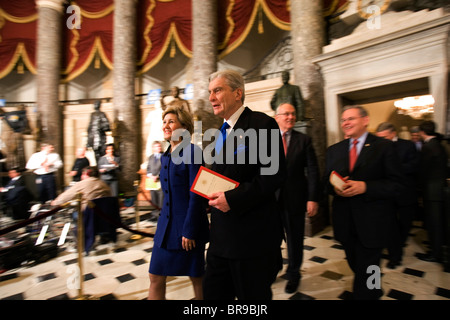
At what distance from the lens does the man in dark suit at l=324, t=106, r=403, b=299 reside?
1.78 m

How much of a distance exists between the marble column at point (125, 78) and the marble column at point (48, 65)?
2325mm

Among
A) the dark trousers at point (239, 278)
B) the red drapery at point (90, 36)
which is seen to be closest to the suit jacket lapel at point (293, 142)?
the dark trousers at point (239, 278)

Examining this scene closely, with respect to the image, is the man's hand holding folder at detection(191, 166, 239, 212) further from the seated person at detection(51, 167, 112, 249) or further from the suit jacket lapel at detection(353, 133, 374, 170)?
the seated person at detection(51, 167, 112, 249)

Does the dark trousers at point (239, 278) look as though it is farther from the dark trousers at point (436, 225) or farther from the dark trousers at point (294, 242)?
the dark trousers at point (436, 225)

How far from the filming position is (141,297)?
7.96 ft

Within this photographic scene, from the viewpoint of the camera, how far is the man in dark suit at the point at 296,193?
2443 millimetres

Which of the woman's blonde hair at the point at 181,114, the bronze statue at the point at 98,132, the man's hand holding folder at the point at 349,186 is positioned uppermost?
the bronze statue at the point at 98,132

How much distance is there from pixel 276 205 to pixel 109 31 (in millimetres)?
9335

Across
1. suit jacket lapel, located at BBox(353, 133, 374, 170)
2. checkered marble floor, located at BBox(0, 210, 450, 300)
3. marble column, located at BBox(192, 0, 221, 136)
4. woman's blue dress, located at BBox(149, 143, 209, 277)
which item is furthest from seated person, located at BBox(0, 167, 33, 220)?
suit jacket lapel, located at BBox(353, 133, 374, 170)

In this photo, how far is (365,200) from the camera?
72.0 inches

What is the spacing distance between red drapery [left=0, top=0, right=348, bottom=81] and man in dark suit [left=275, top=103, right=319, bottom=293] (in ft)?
16.9

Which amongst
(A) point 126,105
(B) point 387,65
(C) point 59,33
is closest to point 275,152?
(B) point 387,65
